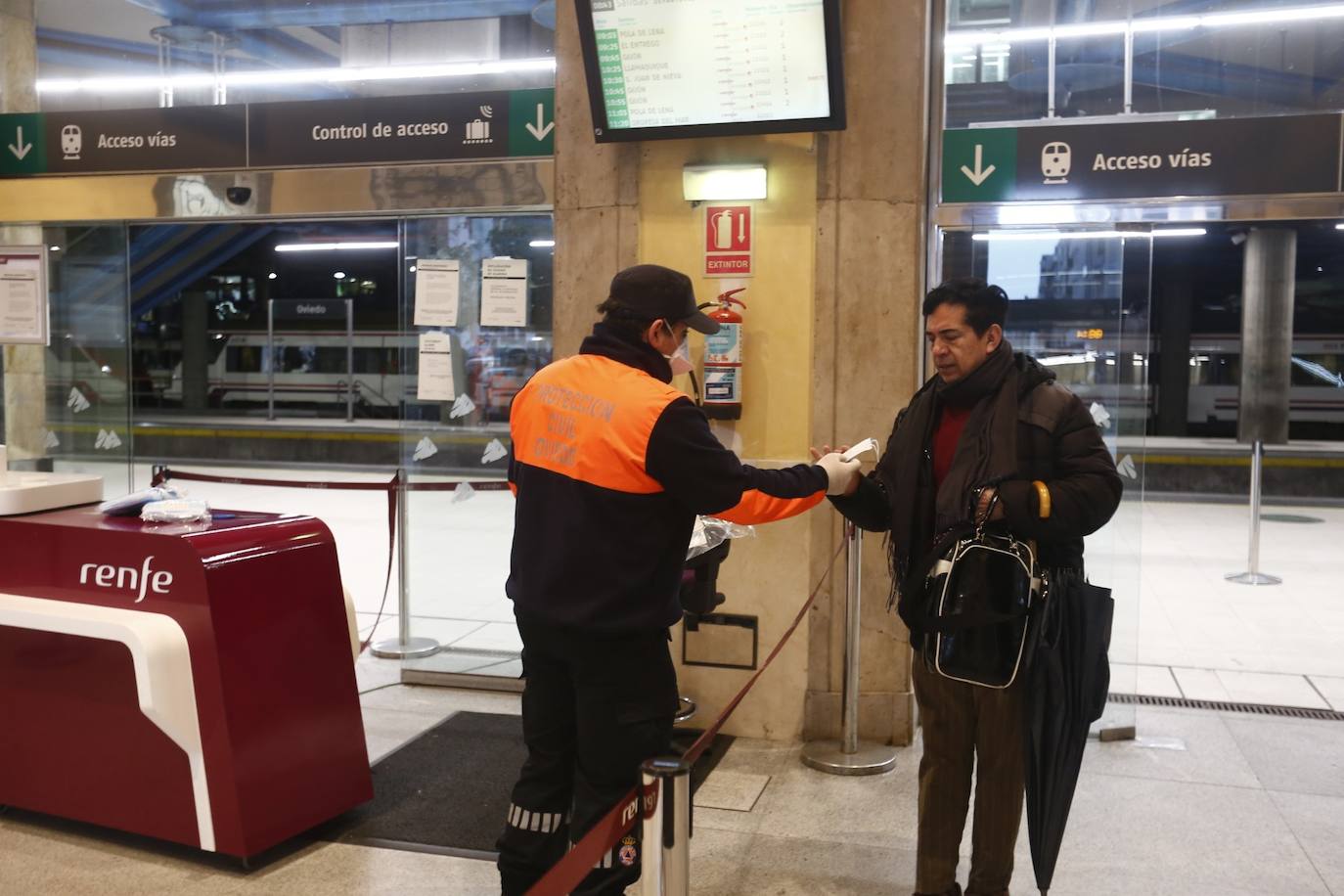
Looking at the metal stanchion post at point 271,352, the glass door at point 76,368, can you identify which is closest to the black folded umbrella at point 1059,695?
the glass door at point 76,368

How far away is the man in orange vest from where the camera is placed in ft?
8.07

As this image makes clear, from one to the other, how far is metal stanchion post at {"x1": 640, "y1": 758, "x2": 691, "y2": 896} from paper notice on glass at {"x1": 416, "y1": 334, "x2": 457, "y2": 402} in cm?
388

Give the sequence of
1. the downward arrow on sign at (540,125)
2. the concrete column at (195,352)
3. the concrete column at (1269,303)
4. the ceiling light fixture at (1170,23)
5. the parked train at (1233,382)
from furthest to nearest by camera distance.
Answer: the concrete column at (195,352)
the parked train at (1233,382)
the concrete column at (1269,303)
the ceiling light fixture at (1170,23)
the downward arrow on sign at (540,125)

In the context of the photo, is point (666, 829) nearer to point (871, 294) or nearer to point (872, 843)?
point (872, 843)

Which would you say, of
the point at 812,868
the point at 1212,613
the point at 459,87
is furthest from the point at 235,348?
the point at 812,868

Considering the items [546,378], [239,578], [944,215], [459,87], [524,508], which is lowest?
[239,578]

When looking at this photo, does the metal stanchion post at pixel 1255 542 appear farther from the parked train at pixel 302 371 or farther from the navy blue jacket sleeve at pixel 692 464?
the parked train at pixel 302 371

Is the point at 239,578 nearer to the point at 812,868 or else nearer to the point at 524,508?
the point at 524,508

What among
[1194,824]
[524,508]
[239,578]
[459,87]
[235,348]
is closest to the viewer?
[524,508]

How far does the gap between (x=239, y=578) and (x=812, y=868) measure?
183 centimetres

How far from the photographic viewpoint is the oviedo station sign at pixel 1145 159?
13.8 ft

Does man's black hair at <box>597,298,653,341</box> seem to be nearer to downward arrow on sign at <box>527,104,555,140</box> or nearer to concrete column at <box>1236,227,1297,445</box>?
downward arrow on sign at <box>527,104,555,140</box>

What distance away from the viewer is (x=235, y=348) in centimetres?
2028

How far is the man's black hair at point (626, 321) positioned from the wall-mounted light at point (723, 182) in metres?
1.84
